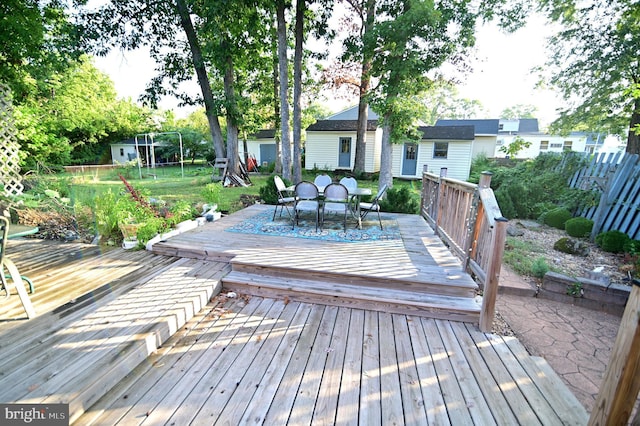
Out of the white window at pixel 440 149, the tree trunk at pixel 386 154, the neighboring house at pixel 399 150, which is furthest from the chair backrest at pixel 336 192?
the white window at pixel 440 149

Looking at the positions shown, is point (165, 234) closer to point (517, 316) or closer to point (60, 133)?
point (517, 316)

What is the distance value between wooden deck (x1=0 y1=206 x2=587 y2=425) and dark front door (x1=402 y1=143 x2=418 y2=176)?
12996mm

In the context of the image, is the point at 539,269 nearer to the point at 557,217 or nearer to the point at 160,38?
the point at 557,217

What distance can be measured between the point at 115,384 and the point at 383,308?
2178 mm

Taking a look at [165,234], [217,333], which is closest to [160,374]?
[217,333]

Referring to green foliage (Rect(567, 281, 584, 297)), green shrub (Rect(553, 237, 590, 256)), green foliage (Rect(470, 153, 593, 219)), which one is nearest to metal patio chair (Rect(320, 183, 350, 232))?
green foliage (Rect(567, 281, 584, 297))

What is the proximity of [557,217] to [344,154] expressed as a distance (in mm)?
10681

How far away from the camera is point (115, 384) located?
1810 mm

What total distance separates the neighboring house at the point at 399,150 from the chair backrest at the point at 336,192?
10.6 metres

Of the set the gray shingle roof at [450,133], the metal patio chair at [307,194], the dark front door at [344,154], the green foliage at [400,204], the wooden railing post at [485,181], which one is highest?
the gray shingle roof at [450,133]

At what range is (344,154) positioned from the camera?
1600 centimetres

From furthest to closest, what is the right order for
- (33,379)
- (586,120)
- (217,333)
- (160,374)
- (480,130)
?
(480,130) < (586,120) < (217,333) < (160,374) < (33,379)

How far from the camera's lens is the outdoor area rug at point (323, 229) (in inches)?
181

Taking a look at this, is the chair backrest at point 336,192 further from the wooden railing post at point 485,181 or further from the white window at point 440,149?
the white window at point 440,149
